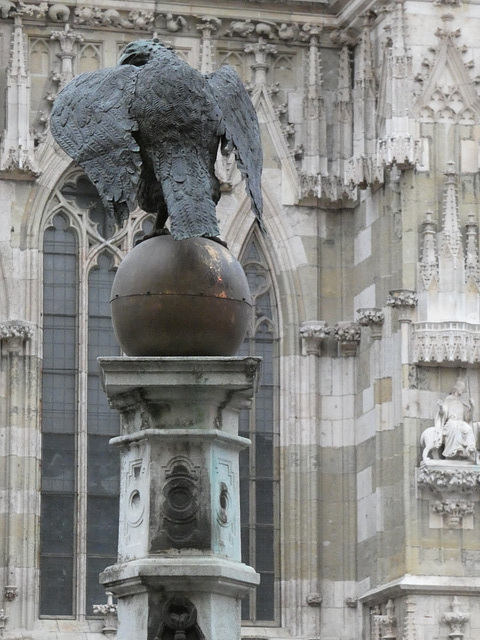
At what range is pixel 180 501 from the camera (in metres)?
15.0

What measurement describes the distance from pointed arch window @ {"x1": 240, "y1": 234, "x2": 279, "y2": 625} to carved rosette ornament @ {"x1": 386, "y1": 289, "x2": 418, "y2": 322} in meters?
2.16

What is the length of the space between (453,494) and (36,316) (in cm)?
544

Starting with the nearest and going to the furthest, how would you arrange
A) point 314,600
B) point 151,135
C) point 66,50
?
point 151,135, point 314,600, point 66,50

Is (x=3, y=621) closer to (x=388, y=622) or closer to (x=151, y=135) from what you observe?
(x=388, y=622)

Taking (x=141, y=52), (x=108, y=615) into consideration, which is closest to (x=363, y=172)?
(x=108, y=615)

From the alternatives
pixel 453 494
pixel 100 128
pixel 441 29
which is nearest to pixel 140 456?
pixel 100 128

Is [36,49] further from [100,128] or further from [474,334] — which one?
[100,128]

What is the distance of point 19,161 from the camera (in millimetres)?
28281

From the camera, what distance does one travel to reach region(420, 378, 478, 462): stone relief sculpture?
1073 inches

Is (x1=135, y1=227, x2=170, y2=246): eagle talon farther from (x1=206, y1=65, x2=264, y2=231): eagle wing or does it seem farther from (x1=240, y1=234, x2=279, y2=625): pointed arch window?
(x1=240, y1=234, x2=279, y2=625): pointed arch window

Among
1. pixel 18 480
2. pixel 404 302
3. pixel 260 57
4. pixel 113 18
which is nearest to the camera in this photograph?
pixel 404 302

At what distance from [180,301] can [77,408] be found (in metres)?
13.6

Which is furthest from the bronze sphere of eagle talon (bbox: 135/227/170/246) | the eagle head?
the eagle head

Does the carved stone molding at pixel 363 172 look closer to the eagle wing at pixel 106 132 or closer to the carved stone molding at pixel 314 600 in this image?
the carved stone molding at pixel 314 600
